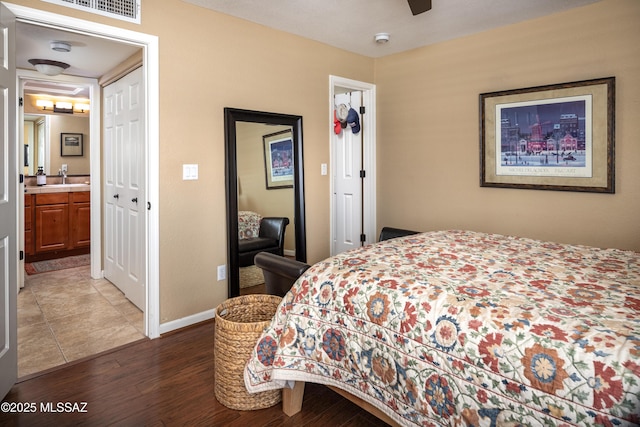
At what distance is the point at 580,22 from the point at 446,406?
322 cm

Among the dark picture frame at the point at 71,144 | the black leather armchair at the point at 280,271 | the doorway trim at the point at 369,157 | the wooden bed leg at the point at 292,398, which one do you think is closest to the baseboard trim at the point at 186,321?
the black leather armchair at the point at 280,271

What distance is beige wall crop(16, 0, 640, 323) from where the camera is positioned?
9.51 ft

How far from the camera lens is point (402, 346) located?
4.62ft

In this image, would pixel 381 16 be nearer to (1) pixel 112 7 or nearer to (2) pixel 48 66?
(1) pixel 112 7

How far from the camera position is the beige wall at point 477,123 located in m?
2.90

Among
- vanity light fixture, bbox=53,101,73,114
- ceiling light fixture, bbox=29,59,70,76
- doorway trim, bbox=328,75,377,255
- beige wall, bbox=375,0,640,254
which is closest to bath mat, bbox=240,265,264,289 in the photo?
doorway trim, bbox=328,75,377,255

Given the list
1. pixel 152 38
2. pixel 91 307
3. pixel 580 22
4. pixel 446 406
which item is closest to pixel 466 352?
pixel 446 406

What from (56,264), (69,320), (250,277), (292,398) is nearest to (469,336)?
(292,398)

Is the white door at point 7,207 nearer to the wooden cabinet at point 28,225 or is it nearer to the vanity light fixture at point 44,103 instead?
the wooden cabinet at point 28,225

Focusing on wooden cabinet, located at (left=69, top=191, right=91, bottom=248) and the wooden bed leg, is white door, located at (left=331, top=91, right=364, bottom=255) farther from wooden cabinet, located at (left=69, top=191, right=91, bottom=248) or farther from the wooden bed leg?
Answer: wooden cabinet, located at (left=69, top=191, right=91, bottom=248)

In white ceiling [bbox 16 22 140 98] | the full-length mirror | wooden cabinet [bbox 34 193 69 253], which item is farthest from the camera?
wooden cabinet [bbox 34 193 69 253]

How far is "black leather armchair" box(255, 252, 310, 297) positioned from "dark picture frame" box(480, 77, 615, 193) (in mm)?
2295

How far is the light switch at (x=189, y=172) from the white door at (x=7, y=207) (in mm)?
1067

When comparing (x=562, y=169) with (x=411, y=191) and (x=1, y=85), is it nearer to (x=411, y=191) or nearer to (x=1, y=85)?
(x=411, y=191)
